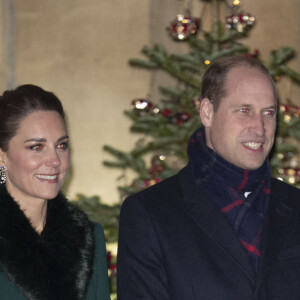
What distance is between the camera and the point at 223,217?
8.75 ft

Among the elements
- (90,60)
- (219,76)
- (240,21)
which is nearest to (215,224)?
(219,76)

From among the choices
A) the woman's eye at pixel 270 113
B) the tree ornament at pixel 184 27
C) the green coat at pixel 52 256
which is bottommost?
the green coat at pixel 52 256

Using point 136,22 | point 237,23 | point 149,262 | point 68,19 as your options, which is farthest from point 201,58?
point 149,262

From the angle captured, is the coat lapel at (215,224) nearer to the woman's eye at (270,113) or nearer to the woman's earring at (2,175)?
the woman's eye at (270,113)

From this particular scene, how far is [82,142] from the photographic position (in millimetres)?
6758

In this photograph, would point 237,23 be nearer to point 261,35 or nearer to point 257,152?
point 261,35

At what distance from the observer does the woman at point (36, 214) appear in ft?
9.14

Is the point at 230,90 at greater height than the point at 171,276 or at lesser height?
greater

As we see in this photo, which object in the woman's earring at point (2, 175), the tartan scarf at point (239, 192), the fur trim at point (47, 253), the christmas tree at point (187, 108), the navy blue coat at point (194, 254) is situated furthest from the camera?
the christmas tree at point (187, 108)

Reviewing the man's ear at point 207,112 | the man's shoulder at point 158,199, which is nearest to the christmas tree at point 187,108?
the man's ear at point 207,112

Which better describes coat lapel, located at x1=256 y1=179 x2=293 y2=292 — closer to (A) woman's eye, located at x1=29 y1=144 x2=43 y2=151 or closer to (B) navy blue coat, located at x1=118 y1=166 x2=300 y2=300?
(B) navy blue coat, located at x1=118 y1=166 x2=300 y2=300

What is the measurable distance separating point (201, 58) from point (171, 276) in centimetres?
282

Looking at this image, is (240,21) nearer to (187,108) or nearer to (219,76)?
(187,108)

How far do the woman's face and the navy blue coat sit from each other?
37cm
